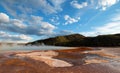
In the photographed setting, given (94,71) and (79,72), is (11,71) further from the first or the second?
(94,71)

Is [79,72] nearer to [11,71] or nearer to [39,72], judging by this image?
[39,72]

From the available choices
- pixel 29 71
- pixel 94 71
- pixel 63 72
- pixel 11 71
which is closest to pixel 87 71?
pixel 94 71

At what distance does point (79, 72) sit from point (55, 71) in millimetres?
3487

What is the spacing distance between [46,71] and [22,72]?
11.2 ft

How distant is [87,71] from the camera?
Answer: 67.1ft

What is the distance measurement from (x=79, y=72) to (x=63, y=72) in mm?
2291

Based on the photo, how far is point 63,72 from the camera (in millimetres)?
19719

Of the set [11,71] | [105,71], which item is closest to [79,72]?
[105,71]

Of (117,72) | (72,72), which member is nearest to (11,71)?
(72,72)

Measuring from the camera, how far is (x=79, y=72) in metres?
19.8

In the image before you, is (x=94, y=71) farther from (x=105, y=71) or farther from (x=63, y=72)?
(x=63, y=72)

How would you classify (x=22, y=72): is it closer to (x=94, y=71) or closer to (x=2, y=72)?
(x=2, y=72)

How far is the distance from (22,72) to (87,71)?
9404 mm

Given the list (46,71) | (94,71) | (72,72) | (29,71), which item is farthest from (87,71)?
(29,71)
